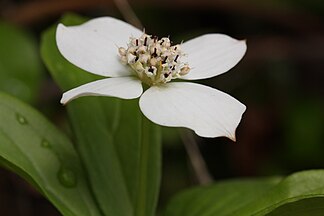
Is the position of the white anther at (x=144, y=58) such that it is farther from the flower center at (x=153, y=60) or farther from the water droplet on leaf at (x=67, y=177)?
the water droplet on leaf at (x=67, y=177)

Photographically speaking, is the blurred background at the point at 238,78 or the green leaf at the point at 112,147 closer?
the green leaf at the point at 112,147

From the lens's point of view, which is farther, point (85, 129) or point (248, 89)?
point (248, 89)

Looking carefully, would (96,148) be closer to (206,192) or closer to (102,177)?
(102,177)

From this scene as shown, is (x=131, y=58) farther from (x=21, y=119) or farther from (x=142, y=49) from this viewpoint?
(x=21, y=119)

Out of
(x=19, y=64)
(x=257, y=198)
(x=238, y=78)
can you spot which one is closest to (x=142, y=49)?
(x=257, y=198)

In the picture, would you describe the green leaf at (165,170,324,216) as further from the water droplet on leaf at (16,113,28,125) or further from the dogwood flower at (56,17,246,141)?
the water droplet on leaf at (16,113,28,125)

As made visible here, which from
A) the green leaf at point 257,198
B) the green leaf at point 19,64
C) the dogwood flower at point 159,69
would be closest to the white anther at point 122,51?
the dogwood flower at point 159,69

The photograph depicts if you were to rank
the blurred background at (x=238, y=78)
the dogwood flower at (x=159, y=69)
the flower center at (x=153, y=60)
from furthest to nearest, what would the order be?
the blurred background at (x=238, y=78) < the flower center at (x=153, y=60) < the dogwood flower at (x=159, y=69)

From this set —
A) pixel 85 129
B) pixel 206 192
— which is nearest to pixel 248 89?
pixel 206 192
